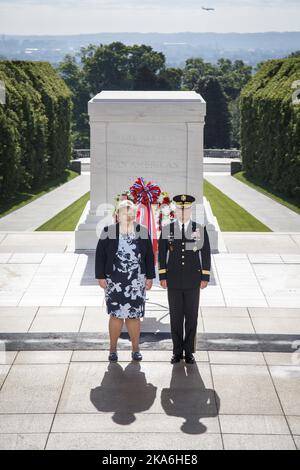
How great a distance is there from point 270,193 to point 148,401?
1840 cm

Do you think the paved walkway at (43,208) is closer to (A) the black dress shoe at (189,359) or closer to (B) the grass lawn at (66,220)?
(B) the grass lawn at (66,220)

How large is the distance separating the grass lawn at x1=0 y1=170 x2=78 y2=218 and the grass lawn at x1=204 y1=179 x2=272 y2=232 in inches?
207

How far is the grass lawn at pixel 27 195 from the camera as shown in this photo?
20.9 m

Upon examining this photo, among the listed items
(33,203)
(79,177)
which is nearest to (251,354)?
(33,203)

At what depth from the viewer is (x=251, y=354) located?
7.73 meters

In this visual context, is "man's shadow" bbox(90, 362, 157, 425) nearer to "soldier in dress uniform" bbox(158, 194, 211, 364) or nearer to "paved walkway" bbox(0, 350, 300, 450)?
"paved walkway" bbox(0, 350, 300, 450)

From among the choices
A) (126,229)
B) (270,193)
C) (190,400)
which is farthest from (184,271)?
(270,193)

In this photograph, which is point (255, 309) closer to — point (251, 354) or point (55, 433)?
point (251, 354)

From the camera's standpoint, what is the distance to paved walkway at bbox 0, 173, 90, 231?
17438mm

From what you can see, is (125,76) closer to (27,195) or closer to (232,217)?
(27,195)

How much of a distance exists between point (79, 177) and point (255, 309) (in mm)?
22942

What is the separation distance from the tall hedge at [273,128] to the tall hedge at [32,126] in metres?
7.17

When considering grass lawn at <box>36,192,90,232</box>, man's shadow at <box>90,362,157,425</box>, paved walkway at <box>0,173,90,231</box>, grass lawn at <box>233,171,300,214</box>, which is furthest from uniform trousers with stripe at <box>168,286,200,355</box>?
grass lawn at <box>233,171,300,214</box>

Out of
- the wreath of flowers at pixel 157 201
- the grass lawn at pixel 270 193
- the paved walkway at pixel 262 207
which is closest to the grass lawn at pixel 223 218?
the paved walkway at pixel 262 207
